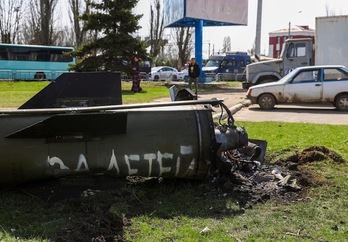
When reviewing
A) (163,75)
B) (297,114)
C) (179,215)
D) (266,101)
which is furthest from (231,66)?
(179,215)

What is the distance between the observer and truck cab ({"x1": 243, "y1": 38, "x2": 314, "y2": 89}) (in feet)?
57.7

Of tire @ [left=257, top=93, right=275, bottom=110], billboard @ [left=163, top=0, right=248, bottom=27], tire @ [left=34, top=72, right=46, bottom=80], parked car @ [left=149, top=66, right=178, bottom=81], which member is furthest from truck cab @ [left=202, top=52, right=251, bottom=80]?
tire @ [left=257, top=93, right=275, bottom=110]

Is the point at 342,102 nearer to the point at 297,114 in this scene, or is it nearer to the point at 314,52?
the point at 297,114

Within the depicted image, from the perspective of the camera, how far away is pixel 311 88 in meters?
13.7

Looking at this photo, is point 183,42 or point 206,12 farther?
point 183,42

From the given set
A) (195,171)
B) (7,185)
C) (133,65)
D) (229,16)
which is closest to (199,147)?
(195,171)

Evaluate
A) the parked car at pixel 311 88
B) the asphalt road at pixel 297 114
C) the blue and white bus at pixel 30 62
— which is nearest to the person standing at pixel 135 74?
the asphalt road at pixel 297 114

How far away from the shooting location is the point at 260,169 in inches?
211

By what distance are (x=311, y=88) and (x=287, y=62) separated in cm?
419

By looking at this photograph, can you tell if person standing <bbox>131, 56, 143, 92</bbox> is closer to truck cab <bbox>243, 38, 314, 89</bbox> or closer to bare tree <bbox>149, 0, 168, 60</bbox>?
truck cab <bbox>243, 38, 314, 89</bbox>

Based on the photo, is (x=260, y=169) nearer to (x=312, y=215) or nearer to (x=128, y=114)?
(x=312, y=215)

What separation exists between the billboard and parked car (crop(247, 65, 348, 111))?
10.6 metres

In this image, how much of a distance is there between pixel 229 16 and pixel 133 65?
27.1 feet

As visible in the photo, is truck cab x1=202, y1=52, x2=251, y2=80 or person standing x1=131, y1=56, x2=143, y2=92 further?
truck cab x1=202, y1=52, x2=251, y2=80
